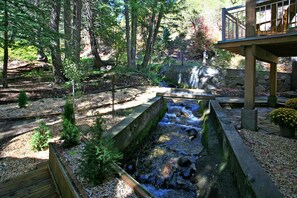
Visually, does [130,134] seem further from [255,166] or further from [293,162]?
[293,162]

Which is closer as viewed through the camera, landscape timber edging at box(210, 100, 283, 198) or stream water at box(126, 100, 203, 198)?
landscape timber edging at box(210, 100, 283, 198)

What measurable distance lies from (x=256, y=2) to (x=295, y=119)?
271 centimetres

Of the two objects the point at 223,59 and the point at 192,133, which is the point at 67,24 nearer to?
the point at 192,133

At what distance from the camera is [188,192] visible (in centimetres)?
380

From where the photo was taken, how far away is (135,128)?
5.41 m

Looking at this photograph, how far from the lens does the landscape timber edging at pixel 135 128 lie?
4393 millimetres

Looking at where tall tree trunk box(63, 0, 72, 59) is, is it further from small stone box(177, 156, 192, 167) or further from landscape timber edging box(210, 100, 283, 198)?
landscape timber edging box(210, 100, 283, 198)

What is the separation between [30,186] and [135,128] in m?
2.88

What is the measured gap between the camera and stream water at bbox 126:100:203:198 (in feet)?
13.2

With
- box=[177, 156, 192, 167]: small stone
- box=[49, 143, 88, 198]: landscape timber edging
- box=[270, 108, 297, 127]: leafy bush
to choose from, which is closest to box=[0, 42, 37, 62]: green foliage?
box=[49, 143, 88, 198]: landscape timber edging

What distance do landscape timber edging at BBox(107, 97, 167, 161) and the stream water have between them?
8.8 inches

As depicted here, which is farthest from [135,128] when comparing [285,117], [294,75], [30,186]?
[294,75]

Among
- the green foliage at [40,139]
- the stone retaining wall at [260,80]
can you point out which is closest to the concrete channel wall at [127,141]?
the green foliage at [40,139]

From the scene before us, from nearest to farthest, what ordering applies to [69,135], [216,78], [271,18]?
[69,135] < [271,18] < [216,78]
